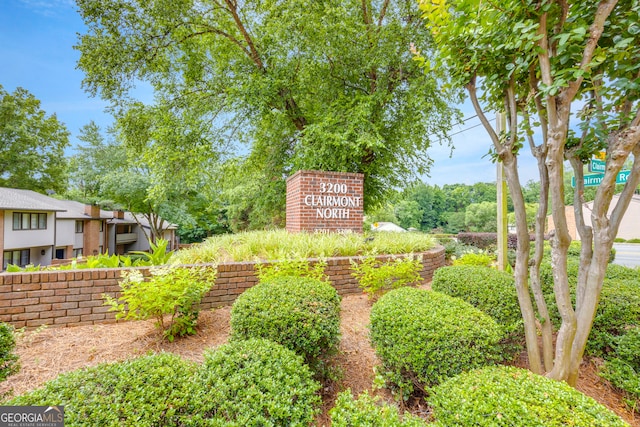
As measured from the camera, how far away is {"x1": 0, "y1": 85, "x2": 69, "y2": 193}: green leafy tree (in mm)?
17266

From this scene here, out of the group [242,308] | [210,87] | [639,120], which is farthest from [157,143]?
[639,120]

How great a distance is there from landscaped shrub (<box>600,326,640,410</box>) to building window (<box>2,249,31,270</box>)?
21.8 m

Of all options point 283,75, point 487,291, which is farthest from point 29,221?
point 487,291

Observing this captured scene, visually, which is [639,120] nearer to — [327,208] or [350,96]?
[327,208]

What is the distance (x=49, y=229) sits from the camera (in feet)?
54.9

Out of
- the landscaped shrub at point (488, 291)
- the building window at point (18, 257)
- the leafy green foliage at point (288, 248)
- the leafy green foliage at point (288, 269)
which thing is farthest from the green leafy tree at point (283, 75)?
the building window at point (18, 257)

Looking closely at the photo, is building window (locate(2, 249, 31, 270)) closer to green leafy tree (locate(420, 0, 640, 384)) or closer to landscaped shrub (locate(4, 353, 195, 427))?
landscaped shrub (locate(4, 353, 195, 427))

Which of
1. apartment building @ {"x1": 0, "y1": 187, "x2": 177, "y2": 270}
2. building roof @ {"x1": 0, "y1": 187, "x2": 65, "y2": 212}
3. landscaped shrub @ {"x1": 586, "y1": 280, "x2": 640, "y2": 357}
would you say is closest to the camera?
landscaped shrub @ {"x1": 586, "y1": 280, "x2": 640, "y2": 357}

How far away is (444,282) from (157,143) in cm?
825

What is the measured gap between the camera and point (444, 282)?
318 cm

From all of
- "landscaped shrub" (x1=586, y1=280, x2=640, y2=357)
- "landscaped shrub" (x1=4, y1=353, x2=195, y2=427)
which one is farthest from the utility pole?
"landscaped shrub" (x1=4, y1=353, x2=195, y2=427)

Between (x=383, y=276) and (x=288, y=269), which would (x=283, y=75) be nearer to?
(x=288, y=269)

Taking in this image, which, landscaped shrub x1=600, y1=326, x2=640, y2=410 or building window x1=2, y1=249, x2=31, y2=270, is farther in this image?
building window x1=2, y1=249, x2=31, y2=270

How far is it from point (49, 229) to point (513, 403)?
76.3 feet
